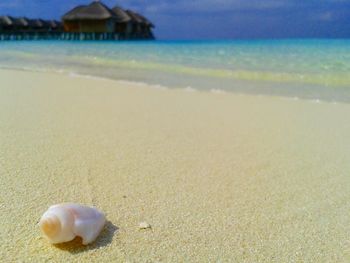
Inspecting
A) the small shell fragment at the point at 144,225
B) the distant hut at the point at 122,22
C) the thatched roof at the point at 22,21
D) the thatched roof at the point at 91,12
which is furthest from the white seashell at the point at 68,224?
the thatched roof at the point at 22,21

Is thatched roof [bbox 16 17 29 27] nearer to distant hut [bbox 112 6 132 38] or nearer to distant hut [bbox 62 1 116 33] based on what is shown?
distant hut [bbox 62 1 116 33]

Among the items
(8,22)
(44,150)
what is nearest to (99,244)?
(44,150)

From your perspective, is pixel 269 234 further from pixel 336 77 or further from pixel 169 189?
pixel 336 77

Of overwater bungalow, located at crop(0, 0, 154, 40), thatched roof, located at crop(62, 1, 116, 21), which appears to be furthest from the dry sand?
overwater bungalow, located at crop(0, 0, 154, 40)

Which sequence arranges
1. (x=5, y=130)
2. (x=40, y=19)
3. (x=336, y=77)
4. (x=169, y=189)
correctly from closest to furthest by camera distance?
(x=169, y=189), (x=5, y=130), (x=336, y=77), (x=40, y=19)

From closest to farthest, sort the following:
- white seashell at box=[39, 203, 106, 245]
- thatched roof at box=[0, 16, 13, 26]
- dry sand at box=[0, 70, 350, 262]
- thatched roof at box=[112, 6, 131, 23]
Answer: white seashell at box=[39, 203, 106, 245], dry sand at box=[0, 70, 350, 262], thatched roof at box=[112, 6, 131, 23], thatched roof at box=[0, 16, 13, 26]

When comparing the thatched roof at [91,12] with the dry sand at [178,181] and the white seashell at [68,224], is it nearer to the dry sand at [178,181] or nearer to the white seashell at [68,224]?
the dry sand at [178,181]
